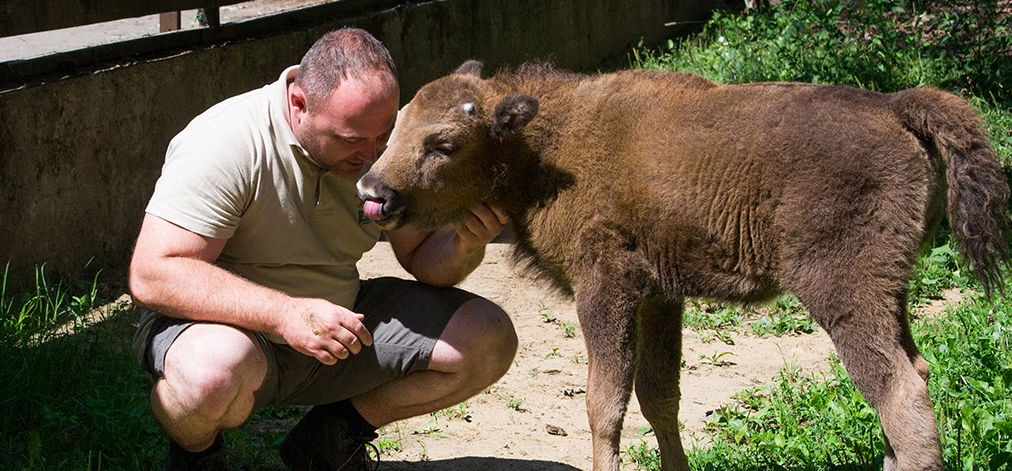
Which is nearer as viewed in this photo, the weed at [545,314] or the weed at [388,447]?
the weed at [388,447]

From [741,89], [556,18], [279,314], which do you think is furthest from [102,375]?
[556,18]

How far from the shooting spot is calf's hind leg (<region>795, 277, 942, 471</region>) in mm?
4652

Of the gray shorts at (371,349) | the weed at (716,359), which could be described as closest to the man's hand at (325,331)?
the gray shorts at (371,349)

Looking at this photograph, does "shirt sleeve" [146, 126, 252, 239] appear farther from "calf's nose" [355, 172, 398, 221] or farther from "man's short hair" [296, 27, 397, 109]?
"calf's nose" [355, 172, 398, 221]

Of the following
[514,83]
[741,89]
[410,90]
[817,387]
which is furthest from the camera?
[410,90]

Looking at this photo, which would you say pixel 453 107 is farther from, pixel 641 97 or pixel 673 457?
pixel 673 457

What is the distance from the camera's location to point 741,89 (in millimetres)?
5262

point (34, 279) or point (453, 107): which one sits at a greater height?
point (453, 107)

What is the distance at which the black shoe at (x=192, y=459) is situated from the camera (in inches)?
191

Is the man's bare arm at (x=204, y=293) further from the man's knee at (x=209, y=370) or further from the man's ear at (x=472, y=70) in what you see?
the man's ear at (x=472, y=70)

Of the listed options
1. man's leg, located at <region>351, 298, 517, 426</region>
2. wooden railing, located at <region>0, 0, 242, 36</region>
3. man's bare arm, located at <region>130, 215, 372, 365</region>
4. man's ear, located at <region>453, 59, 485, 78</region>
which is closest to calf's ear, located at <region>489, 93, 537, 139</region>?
man's ear, located at <region>453, 59, 485, 78</region>

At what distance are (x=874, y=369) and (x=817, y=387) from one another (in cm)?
155

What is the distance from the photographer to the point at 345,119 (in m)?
4.82

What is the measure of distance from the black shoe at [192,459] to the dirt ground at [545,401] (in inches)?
41.5
